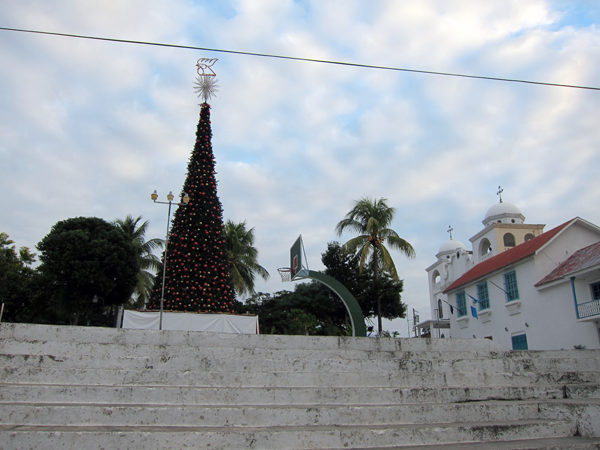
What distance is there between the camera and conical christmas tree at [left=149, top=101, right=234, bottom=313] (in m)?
17.0

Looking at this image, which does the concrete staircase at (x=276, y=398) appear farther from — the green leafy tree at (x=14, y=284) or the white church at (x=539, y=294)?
the green leafy tree at (x=14, y=284)

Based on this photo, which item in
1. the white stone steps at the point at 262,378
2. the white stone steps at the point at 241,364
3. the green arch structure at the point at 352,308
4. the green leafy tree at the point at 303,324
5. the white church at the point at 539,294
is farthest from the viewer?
the green leafy tree at the point at 303,324

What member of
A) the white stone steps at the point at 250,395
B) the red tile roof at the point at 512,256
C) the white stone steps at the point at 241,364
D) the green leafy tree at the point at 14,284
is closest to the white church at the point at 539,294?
the red tile roof at the point at 512,256

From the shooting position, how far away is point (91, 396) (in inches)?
197

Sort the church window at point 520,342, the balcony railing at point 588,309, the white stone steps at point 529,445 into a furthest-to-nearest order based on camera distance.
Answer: the church window at point 520,342 < the balcony railing at point 588,309 < the white stone steps at point 529,445

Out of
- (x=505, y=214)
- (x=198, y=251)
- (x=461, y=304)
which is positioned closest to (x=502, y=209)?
(x=505, y=214)

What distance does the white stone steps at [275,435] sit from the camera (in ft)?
13.4

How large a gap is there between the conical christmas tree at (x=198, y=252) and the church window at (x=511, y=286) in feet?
44.4

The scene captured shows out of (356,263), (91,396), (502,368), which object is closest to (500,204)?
(356,263)

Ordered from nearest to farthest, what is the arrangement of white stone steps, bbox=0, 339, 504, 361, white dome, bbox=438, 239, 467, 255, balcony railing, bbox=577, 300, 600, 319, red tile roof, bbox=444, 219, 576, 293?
white stone steps, bbox=0, 339, 504, 361 < balcony railing, bbox=577, 300, 600, 319 < red tile roof, bbox=444, 219, 576, 293 < white dome, bbox=438, 239, 467, 255

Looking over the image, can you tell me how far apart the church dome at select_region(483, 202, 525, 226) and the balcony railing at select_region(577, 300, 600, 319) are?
16347mm

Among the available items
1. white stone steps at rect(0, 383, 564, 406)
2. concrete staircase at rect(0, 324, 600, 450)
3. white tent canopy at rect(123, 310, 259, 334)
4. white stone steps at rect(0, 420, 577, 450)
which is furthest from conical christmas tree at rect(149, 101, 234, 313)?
white stone steps at rect(0, 420, 577, 450)

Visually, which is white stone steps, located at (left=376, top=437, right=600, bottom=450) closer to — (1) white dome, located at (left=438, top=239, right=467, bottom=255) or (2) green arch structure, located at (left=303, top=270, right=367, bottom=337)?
(2) green arch structure, located at (left=303, top=270, right=367, bottom=337)

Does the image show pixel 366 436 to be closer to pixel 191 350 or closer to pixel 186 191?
pixel 191 350
